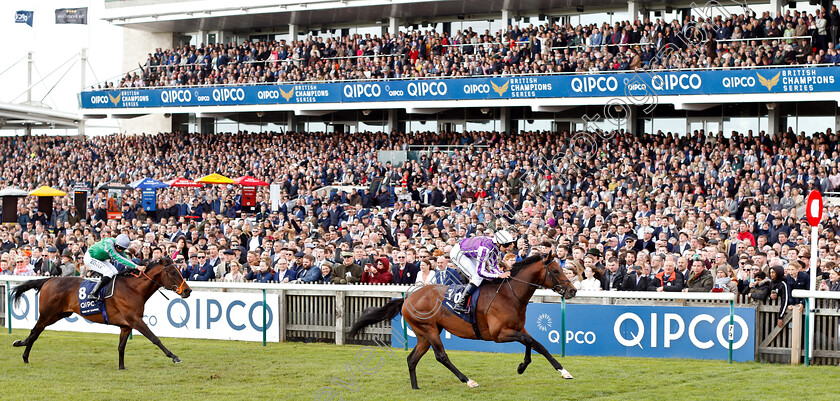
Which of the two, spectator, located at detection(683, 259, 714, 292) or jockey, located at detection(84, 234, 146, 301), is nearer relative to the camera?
spectator, located at detection(683, 259, 714, 292)

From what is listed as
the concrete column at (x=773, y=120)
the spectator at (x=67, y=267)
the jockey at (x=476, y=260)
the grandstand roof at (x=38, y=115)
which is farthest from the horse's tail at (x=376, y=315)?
the grandstand roof at (x=38, y=115)

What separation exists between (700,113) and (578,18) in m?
5.97

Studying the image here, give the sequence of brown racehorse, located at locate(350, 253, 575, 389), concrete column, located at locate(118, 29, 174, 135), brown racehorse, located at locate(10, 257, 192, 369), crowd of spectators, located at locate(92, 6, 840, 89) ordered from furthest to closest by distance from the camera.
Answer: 1. concrete column, located at locate(118, 29, 174, 135)
2. crowd of spectators, located at locate(92, 6, 840, 89)
3. brown racehorse, located at locate(10, 257, 192, 369)
4. brown racehorse, located at locate(350, 253, 575, 389)

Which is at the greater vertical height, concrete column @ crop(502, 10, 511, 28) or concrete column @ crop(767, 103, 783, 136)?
concrete column @ crop(502, 10, 511, 28)

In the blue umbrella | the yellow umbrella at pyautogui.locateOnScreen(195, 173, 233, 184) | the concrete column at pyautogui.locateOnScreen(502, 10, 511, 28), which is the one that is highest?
the concrete column at pyautogui.locateOnScreen(502, 10, 511, 28)

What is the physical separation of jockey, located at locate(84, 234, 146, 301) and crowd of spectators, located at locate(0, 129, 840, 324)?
2535mm

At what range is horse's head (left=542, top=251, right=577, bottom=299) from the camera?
30.0ft

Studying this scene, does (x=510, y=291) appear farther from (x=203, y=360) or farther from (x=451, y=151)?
(x=451, y=151)

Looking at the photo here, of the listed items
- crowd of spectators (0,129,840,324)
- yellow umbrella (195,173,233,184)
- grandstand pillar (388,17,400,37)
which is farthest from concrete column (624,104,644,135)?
yellow umbrella (195,173,233,184)

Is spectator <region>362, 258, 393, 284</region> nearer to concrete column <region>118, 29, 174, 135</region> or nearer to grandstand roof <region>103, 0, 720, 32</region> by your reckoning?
grandstand roof <region>103, 0, 720, 32</region>

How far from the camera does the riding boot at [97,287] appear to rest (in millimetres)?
11234

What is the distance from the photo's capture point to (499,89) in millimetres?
27016

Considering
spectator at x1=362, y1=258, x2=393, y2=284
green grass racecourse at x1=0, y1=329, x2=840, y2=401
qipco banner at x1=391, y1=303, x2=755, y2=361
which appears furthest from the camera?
spectator at x1=362, y1=258, x2=393, y2=284

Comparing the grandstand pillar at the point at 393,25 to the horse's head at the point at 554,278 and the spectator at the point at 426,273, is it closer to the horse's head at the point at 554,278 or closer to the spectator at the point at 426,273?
the spectator at the point at 426,273
